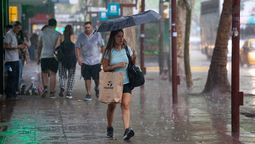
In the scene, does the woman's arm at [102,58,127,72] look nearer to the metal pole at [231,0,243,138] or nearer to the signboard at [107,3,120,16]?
the metal pole at [231,0,243,138]

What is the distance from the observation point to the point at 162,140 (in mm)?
9164

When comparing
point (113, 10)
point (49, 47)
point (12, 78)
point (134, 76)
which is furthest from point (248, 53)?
point (134, 76)

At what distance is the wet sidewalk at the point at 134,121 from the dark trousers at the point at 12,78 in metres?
0.31

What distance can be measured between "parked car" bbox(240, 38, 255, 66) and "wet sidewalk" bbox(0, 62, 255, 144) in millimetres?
18307

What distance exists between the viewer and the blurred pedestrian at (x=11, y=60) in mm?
13742

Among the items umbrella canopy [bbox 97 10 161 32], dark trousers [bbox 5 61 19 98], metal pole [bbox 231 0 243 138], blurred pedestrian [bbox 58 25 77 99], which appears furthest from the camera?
blurred pedestrian [bbox 58 25 77 99]

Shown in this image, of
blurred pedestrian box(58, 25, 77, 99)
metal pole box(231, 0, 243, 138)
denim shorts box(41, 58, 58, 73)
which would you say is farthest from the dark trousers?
metal pole box(231, 0, 243, 138)

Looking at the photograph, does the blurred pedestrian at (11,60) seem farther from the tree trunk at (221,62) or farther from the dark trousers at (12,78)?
the tree trunk at (221,62)

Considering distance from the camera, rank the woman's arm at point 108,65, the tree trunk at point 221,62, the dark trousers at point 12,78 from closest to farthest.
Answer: the woman's arm at point 108,65
the dark trousers at point 12,78
the tree trunk at point 221,62

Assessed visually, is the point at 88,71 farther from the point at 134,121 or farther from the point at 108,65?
the point at 108,65

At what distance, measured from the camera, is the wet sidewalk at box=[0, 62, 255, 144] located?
9270mm

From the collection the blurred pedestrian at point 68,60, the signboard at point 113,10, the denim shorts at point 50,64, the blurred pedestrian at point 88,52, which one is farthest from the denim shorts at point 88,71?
the signboard at point 113,10

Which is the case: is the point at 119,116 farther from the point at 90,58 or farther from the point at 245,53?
the point at 245,53

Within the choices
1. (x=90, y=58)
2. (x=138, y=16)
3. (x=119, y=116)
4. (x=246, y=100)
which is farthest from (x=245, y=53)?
(x=138, y=16)
